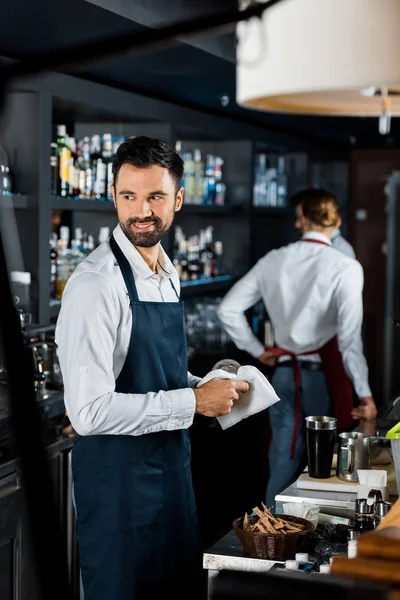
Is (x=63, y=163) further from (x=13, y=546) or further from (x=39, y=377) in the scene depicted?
(x=13, y=546)

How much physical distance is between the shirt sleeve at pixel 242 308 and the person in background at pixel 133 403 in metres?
2.14

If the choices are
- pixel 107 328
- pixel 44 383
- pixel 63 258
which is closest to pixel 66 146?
pixel 63 258

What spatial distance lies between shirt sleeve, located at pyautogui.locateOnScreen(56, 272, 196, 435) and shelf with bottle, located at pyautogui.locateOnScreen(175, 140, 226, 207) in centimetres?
334

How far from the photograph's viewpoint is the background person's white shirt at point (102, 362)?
7.12 feet

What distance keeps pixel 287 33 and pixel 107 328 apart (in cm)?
121

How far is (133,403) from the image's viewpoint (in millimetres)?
2203

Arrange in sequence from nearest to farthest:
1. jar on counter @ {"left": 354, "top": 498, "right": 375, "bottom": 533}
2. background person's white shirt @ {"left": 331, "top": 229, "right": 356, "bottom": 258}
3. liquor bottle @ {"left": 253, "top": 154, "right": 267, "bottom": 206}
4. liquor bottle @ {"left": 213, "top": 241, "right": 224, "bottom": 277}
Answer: jar on counter @ {"left": 354, "top": 498, "right": 375, "bottom": 533} < background person's white shirt @ {"left": 331, "top": 229, "right": 356, "bottom": 258} < liquor bottle @ {"left": 213, "top": 241, "right": 224, "bottom": 277} < liquor bottle @ {"left": 253, "top": 154, "right": 267, "bottom": 206}

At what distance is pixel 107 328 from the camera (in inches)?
87.9

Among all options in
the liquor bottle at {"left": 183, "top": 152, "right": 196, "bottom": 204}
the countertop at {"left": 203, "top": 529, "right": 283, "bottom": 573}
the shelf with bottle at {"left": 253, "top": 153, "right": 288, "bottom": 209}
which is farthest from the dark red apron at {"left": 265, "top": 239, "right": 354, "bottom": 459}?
the shelf with bottle at {"left": 253, "top": 153, "right": 288, "bottom": 209}

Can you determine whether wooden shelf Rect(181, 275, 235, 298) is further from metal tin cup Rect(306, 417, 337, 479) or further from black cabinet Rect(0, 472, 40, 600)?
metal tin cup Rect(306, 417, 337, 479)

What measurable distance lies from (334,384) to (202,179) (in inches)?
86.5

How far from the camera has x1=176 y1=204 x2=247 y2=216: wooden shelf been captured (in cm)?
551

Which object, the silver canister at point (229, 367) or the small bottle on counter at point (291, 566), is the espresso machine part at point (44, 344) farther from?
the small bottle on counter at point (291, 566)

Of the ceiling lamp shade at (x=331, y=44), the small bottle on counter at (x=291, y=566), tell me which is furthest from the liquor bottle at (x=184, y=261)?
the ceiling lamp shade at (x=331, y=44)
